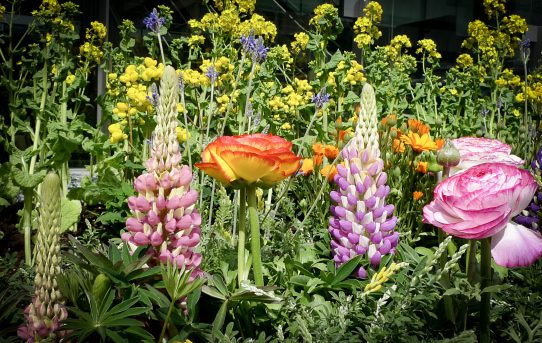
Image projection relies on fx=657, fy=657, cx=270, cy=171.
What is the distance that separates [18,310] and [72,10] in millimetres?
2193

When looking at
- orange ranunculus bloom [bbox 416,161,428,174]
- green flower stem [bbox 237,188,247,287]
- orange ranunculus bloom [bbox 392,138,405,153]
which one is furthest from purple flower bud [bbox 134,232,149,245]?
orange ranunculus bloom [bbox 392,138,405,153]

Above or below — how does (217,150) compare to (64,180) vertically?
above

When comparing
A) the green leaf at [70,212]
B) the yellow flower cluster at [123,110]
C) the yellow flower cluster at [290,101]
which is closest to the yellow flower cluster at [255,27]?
the yellow flower cluster at [290,101]

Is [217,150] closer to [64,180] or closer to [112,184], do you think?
[112,184]

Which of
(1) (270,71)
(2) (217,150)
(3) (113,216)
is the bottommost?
(3) (113,216)

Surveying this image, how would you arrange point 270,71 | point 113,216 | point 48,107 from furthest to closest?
point 270,71 → point 48,107 → point 113,216

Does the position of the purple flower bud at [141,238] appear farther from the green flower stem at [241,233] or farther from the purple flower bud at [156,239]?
the green flower stem at [241,233]

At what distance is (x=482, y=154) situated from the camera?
1224 millimetres

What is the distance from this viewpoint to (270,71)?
3.50 m

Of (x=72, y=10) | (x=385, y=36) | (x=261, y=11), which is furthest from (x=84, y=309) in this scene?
(x=385, y=36)

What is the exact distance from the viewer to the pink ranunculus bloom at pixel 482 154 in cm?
122

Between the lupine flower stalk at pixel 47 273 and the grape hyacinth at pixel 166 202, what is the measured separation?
169 mm

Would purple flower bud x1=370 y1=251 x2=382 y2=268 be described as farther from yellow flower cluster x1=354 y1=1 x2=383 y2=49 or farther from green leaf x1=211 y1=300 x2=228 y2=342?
yellow flower cluster x1=354 y1=1 x2=383 y2=49

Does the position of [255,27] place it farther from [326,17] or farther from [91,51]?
[91,51]
